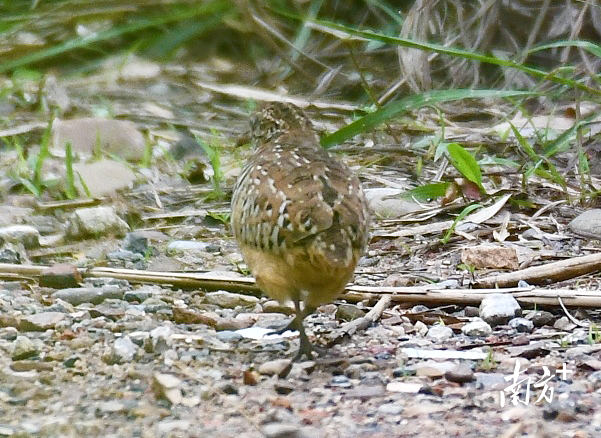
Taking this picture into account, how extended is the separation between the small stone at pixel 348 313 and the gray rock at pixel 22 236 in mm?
1563

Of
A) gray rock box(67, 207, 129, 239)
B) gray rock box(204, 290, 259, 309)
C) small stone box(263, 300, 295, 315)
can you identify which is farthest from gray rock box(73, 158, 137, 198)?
small stone box(263, 300, 295, 315)

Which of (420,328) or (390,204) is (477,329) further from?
(390,204)

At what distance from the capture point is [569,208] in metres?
5.07

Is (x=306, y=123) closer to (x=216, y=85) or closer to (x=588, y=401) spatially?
(x=588, y=401)

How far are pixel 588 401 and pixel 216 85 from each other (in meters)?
5.30

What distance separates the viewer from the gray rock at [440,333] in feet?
12.3

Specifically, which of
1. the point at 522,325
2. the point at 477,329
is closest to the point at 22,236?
the point at 477,329

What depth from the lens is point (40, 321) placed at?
374 centimetres

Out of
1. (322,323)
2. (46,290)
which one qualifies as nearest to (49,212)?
(46,290)

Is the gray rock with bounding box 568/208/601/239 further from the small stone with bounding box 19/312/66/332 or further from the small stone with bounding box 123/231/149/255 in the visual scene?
the small stone with bounding box 19/312/66/332

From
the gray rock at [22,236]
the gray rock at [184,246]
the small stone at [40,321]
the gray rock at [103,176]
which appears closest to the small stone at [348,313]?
the small stone at [40,321]

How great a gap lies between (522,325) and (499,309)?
11cm

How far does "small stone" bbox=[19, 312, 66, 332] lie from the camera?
12.2 feet

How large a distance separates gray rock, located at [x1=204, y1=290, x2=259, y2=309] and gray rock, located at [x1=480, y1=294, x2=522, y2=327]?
0.87m
